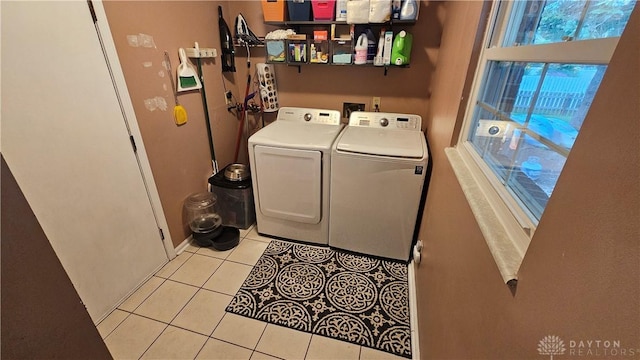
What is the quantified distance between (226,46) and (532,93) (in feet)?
7.60

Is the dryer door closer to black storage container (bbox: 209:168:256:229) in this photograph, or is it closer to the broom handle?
black storage container (bbox: 209:168:256:229)

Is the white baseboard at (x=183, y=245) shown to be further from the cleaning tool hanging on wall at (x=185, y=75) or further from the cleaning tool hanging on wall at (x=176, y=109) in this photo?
the cleaning tool hanging on wall at (x=185, y=75)

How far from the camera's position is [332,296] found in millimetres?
1814

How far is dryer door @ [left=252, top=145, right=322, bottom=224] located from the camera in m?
1.95

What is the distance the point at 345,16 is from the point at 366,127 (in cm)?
85

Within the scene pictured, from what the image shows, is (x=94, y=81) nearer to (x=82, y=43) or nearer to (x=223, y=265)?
(x=82, y=43)

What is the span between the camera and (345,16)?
1.98m

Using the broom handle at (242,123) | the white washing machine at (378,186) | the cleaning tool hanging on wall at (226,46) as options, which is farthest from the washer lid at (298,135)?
the cleaning tool hanging on wall at (226,46)

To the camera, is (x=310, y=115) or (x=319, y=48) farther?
(x=310, y=115)

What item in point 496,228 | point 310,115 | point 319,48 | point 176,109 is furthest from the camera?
point 310,115

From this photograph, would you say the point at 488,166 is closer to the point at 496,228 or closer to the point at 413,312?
the point at 496,228

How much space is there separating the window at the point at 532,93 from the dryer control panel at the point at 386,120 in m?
0.97

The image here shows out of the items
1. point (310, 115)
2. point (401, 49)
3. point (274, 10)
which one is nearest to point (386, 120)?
point (401, 49)

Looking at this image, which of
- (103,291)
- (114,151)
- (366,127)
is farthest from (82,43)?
(366,127)
